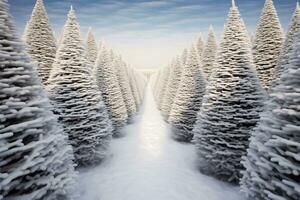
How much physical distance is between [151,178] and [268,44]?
12510mm

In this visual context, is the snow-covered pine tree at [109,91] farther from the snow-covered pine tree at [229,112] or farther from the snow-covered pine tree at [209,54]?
the snow-covered pine tree at [209,54]

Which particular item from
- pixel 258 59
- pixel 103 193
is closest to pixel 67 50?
pixel 103 193

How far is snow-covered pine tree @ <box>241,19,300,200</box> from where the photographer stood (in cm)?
383

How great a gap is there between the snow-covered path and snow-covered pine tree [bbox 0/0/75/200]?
3201 millimetres

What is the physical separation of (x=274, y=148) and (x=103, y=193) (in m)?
5.87

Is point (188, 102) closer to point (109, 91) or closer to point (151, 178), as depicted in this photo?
point (109, 91)

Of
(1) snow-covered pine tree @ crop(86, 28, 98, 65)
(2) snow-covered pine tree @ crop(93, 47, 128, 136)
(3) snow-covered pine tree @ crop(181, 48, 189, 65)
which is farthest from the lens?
(3) snow-covered pine tree @ crop(181, 48, 189, 65)

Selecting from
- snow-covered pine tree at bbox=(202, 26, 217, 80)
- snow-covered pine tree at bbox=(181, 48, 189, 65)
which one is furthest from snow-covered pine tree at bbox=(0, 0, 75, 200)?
snow-covered pine tree at bbox=(181, 48, 189, 65)

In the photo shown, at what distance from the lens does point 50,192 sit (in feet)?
15.0

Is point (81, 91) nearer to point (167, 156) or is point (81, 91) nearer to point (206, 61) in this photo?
point (167, 156)

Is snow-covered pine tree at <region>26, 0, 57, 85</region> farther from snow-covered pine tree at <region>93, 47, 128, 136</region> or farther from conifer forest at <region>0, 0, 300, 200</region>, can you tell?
snow-covered pine tree at <region>93, 47, 128, 136</region>

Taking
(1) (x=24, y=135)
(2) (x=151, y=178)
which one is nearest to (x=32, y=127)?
(1) (x=24, y=135)

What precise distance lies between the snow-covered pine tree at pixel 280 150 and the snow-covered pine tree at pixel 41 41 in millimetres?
11398

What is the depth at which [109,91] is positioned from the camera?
1541cm
